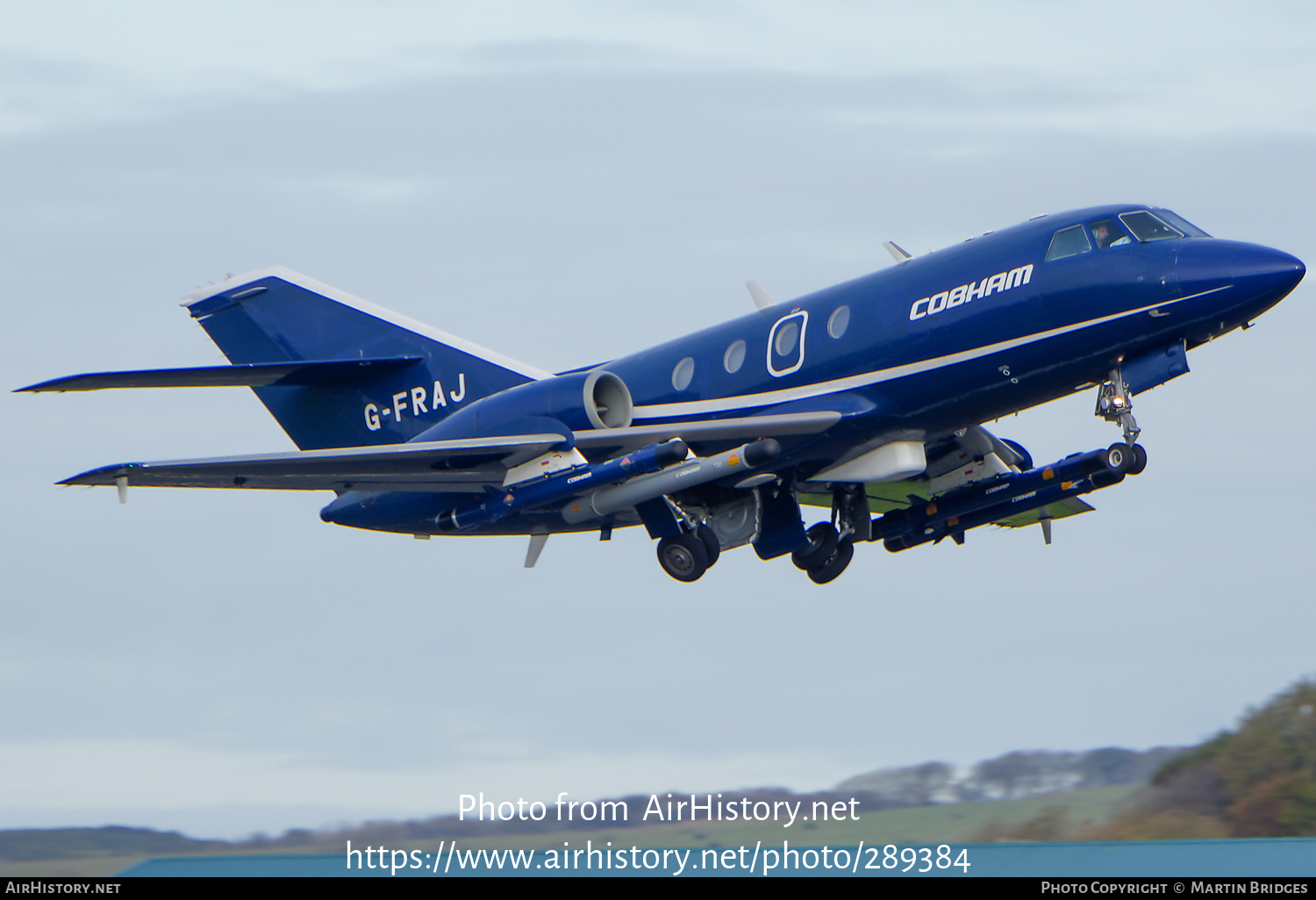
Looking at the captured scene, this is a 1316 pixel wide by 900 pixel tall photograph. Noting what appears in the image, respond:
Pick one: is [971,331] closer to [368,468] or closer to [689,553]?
[689,553]

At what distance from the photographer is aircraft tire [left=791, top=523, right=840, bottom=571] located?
21875mm

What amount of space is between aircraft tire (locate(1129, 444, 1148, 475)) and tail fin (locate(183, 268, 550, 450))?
8.02m

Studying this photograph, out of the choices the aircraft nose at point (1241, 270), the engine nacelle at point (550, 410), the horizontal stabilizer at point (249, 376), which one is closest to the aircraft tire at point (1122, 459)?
the aircraft nose at point (1241, 270)

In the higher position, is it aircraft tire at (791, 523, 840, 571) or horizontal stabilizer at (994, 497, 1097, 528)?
horizontal stabilizer at (994, 497, 1097, 528)

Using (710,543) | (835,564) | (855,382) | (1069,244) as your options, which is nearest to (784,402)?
(855,382)

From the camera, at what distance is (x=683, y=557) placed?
20375mm

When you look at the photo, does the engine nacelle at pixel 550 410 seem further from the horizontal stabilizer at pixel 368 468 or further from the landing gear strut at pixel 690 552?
the landing gear strut at pixel 690 552

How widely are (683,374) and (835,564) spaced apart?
11.3 ft

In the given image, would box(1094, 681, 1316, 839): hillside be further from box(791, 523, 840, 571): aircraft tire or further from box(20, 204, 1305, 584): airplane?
box(791, 523, 840, 571): aircraft tire

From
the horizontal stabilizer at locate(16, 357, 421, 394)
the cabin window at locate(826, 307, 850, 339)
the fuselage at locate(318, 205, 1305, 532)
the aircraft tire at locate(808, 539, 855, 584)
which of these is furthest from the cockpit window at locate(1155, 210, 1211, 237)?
the horizontal stabilizer at locate(16, 357, 421, 394)

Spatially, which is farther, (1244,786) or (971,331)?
(1244,786)

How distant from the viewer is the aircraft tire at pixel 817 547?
21875 millimetres

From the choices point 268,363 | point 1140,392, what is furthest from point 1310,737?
point 268,363
